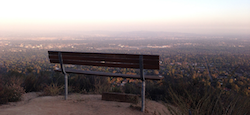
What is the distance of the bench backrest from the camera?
2746 millimetres

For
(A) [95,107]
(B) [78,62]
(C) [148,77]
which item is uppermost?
(B) [78,62]

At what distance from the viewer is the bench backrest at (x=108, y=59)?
275cm

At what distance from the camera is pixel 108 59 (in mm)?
2963

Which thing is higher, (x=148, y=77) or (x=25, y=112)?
(x=148, y=77)

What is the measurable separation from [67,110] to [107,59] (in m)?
1.10

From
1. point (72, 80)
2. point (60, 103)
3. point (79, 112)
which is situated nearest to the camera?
point (79, 112)

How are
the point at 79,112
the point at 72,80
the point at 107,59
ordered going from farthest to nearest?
the point at 72,80 < the point at 107,59 < the point at 79,112

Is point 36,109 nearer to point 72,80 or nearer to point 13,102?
point 13,102

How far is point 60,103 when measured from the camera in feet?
10.7

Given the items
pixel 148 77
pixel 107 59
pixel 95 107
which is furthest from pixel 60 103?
pixel 148 77

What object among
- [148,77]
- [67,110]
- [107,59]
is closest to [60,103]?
[67,110]

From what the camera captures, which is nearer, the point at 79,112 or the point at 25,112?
the point at 25,112

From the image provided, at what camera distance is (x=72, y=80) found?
201 inches

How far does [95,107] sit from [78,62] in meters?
0.92
